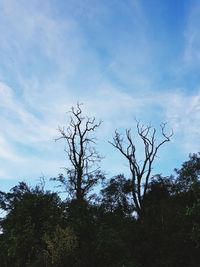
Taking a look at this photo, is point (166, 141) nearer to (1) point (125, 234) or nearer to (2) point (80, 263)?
(1) point (125, 234)

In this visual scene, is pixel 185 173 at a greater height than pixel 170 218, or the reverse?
pixel 185 173

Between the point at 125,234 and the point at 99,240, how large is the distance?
296 cm

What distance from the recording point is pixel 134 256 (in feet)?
64.1

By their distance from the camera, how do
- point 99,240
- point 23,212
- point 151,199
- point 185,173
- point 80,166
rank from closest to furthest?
point 99,240, point 23,212, point 80,166, point 151,199, point 185,173

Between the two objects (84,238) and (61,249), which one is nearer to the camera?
(61,249)

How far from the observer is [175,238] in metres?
19.6

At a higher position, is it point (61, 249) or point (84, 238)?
point (84, 238)

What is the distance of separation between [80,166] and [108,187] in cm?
1117

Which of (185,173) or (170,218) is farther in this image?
(185,173)

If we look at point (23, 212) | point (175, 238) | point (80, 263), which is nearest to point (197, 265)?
point (175, 238)

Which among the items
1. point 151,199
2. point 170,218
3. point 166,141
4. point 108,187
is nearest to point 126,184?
point 108,187

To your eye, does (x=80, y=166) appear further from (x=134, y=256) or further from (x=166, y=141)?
(x=134, y=256)

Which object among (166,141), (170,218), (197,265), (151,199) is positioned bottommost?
(197,265)

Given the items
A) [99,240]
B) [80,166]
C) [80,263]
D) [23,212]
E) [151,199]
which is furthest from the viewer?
[151,199]
